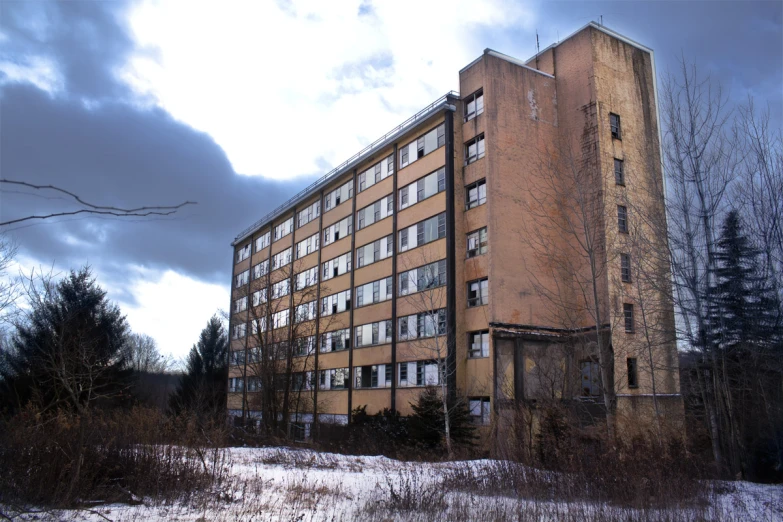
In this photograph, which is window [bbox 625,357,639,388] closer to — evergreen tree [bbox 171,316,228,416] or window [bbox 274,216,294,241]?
window [bbox 274,216,294,241]

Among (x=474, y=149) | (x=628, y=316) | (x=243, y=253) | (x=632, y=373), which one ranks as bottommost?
(x=632, y=373)

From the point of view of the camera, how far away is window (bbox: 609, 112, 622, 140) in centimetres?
3762

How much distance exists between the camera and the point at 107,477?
40.2 ft

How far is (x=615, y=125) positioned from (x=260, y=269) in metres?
39.6

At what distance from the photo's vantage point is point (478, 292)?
36.4 m

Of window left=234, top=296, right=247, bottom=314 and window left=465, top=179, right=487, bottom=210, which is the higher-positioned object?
window left=465, top=179, right=487, bottom=210

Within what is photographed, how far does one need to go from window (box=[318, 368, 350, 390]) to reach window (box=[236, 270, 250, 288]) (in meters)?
23.4

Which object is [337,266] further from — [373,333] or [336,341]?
[373,333]

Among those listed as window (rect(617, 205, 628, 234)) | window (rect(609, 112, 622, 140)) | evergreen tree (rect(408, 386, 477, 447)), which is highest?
window (rect(609, 112, 622, 140))

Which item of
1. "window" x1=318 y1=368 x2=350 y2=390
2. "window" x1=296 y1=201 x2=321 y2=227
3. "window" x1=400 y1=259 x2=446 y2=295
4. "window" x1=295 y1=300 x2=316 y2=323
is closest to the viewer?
"window" x1=400 y1=259 x2=446 y2=295

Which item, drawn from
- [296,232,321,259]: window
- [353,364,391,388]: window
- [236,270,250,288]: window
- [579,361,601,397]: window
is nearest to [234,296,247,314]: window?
[236,270,250,288]: window

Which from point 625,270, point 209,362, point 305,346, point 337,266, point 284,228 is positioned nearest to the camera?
point 625,270

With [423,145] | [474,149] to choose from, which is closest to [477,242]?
[474,149]

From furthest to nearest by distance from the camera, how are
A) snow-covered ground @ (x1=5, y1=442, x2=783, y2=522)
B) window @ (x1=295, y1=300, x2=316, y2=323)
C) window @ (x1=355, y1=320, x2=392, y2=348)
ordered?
1. window @ (x1=295, y1=300, x2=316, y2=323)
2. window @ (x1=355, y1=320, x2=392, y2=348)
3. snow-covered ground @ (x1=5, y1=442, x2=783, y2=522)
